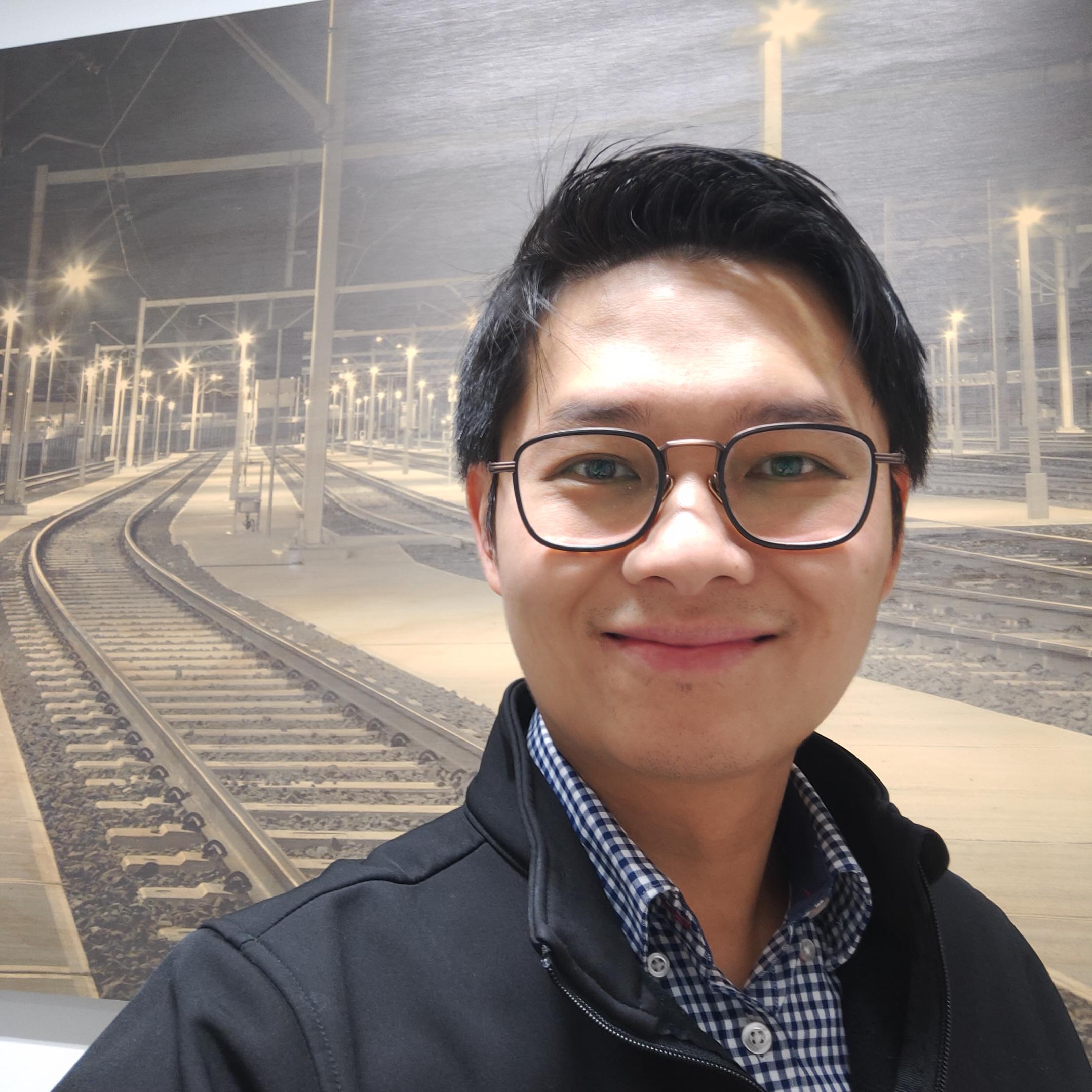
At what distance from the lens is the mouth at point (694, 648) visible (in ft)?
1.88

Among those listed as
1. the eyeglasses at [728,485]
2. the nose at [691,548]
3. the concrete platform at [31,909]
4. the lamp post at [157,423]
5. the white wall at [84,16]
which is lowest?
the concrete platform at [31,909]

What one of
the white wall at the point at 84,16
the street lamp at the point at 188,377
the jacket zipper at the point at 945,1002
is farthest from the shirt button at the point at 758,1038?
the white wall at the point at 84,16

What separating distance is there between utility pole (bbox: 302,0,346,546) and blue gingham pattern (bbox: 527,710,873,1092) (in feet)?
3.89

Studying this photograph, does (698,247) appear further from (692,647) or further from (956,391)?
(956,391)

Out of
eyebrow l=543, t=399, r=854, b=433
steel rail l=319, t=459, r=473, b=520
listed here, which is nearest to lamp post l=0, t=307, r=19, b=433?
steel rail l=319, t=459, r=473, b=520

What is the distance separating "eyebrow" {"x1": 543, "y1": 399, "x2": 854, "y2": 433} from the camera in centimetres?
60

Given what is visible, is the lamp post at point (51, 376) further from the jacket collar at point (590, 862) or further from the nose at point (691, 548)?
the nose at point (691, 548)

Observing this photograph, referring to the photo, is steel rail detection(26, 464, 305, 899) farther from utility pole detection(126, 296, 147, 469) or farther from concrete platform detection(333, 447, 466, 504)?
concrete platform detection(333, 447, 466, 504)

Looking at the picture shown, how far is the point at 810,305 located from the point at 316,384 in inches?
50.0

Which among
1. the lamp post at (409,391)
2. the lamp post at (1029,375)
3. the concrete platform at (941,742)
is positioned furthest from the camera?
the lamp post at (409,391)

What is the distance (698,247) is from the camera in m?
0.68

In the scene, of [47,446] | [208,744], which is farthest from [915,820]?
[47,446]

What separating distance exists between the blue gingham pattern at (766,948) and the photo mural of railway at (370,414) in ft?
2.55

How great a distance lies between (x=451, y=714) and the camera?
1.55m
